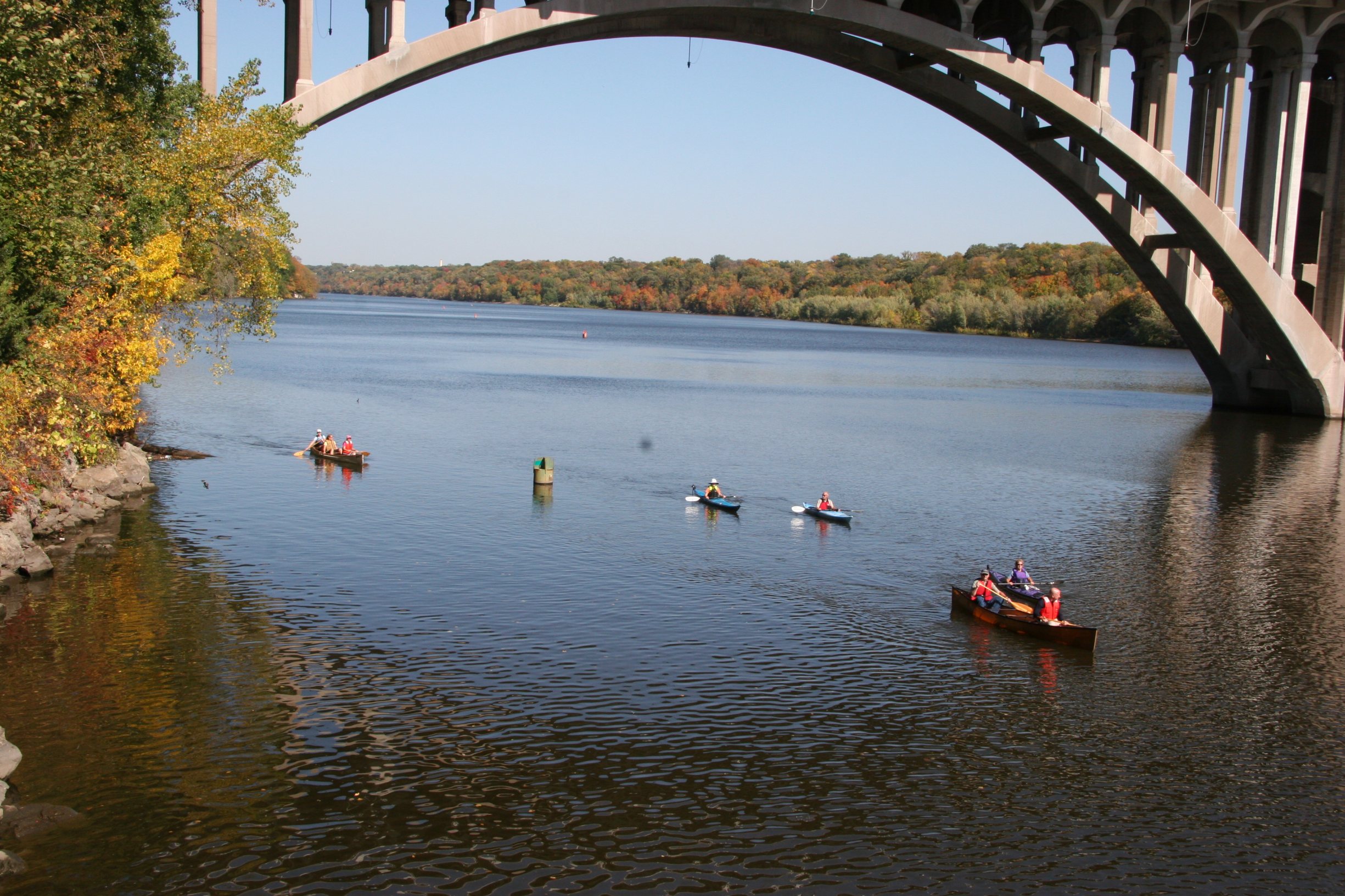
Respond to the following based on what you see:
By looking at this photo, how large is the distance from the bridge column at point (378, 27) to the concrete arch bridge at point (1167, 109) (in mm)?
1236

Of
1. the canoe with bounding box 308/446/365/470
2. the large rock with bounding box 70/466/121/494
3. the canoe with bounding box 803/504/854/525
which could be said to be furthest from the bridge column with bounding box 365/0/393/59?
the canoe with bounding box 803/504/854/525

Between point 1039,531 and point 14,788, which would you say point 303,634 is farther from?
point 1039,531

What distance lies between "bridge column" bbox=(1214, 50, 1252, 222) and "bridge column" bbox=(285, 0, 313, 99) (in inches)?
1440

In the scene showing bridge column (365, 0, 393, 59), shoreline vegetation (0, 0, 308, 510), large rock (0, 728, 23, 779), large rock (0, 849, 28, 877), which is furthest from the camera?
bridge column (365, 0, 393, 59)

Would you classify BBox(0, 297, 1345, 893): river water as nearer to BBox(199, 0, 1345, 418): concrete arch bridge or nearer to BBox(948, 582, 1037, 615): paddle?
BBox(948, 582, 1037, 615): paddle

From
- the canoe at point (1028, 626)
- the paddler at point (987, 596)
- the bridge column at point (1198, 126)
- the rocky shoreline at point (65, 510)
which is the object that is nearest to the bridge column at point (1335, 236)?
the bridge column at point (1198, 126)

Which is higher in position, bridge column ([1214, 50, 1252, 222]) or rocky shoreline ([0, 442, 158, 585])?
bridge column ([1214, 50, 1252, 222])

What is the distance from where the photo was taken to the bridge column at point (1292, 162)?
1881 inches

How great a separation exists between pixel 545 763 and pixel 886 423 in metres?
42.4

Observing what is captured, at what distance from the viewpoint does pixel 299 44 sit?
3120cm

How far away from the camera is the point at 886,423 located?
181 ft

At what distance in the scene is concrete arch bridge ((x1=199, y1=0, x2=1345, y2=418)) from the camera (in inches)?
1556

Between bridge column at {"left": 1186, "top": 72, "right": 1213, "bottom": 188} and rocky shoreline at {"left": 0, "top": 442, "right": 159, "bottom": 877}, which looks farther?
bridge column at {"left": 1186, "top": 72, "right": 1213, "bottom": 188}

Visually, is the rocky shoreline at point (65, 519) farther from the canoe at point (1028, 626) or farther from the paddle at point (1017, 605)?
the paddle at point (1017, 605)
